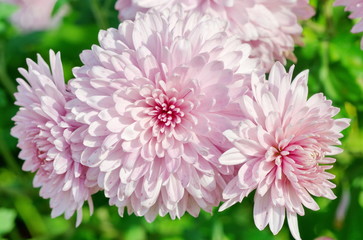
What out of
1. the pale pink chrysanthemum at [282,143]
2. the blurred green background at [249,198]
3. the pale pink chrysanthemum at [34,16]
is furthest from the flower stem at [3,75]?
the pale pink chrysanthemum at [282,143]

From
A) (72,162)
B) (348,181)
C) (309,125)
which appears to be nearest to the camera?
(309,125)

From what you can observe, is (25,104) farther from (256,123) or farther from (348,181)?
(348,181)

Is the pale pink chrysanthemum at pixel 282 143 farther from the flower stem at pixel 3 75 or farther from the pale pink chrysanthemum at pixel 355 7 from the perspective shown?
the flower stem at pixel 3 75

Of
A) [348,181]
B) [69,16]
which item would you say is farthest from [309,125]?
[69,16]

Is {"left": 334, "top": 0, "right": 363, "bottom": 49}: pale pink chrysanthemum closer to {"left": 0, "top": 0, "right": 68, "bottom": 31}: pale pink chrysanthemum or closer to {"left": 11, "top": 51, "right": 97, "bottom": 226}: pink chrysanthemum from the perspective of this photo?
{"left": 11, "top": 51, "right": 97, "bottom": 226}: pink chrysanthemum

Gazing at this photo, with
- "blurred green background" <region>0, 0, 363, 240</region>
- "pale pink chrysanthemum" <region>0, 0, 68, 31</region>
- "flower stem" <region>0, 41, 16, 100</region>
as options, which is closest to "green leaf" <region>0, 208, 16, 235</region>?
"blurred green background" <region>0, 0, 363, 240</region>
